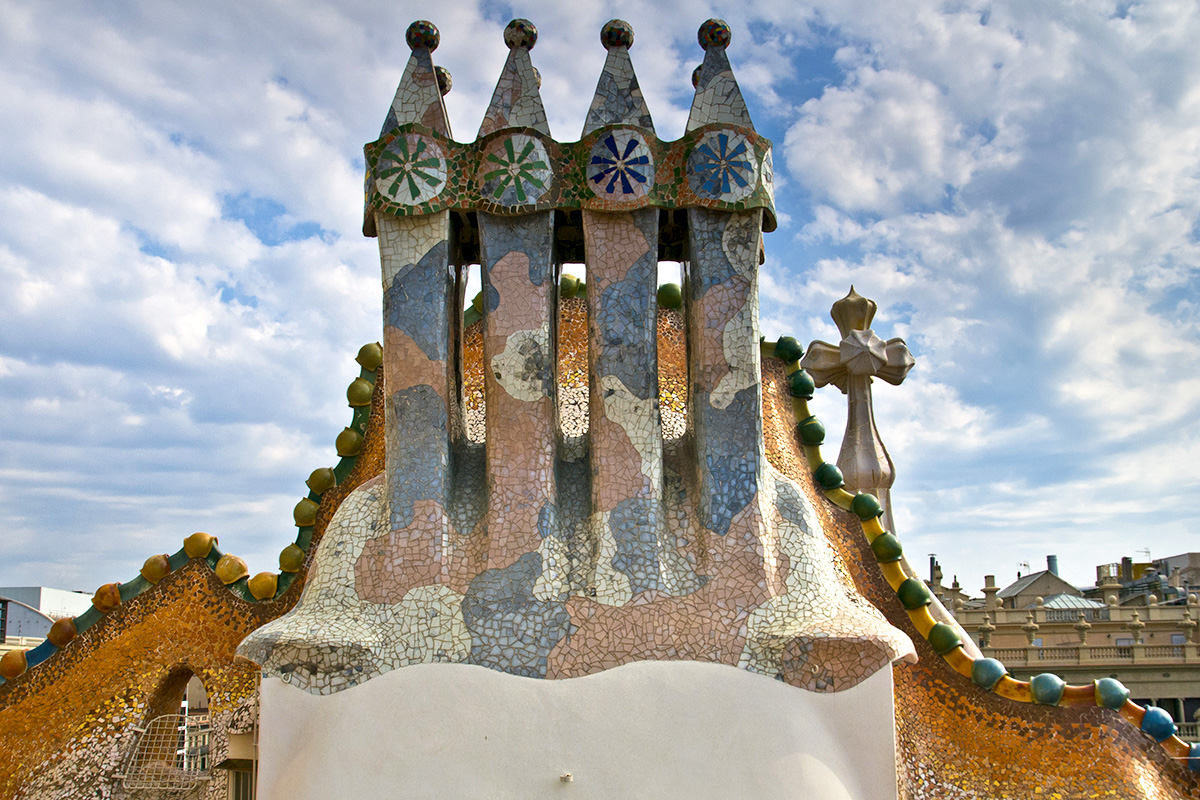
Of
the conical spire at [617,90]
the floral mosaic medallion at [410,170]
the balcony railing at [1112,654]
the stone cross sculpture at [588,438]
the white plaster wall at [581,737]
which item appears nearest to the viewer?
the white plaster wall at [581,737]

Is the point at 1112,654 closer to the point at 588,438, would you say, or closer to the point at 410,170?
the point at 588,438

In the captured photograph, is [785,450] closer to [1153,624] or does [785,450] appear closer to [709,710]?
[709,710]

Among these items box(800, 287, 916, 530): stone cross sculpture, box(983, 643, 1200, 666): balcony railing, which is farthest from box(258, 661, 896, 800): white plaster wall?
box(983, 643, 1200, 666): balcony railing

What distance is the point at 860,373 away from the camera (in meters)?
11.5

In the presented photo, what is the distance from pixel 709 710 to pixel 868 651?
42.3 inches

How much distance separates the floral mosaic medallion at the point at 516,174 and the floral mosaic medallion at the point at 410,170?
352 millimetres

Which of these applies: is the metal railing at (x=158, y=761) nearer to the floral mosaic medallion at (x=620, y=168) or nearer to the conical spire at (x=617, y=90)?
the floral mosaic medallion at (x=620, y=168)

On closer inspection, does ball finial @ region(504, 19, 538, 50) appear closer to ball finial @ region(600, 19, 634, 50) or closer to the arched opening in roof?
ball finial @ region(600, 19, 634, 50)

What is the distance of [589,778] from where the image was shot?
600 centimetres

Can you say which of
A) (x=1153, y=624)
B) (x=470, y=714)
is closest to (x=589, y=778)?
(x=470, y=714)

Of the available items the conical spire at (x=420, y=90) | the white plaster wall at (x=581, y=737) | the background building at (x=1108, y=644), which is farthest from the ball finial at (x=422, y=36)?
the background building at (x=1108, y=644)

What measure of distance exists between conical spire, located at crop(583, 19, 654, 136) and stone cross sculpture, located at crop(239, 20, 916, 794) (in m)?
0.02

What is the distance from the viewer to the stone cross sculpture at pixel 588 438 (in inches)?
253

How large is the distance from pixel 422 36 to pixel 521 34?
760mm
